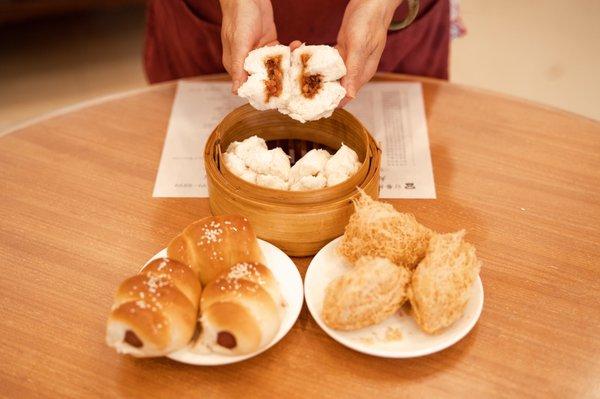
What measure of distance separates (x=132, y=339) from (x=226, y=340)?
0.49 feet

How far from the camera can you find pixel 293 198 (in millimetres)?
1168

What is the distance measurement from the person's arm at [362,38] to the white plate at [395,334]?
0.47 metres

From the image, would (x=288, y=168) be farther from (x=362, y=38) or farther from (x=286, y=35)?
(x=286, y=35)

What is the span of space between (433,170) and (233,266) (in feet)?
2.07

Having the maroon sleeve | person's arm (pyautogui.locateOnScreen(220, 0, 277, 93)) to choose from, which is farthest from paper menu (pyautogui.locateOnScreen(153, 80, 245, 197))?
person's arm (pyautogui.locateOnScreen(220, 0, 277, 93))

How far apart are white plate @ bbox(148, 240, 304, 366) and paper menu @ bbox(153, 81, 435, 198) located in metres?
0.32

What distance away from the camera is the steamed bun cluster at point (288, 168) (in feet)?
4.06

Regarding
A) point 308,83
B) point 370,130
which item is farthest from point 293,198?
point 370,130

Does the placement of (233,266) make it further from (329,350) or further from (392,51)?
(392,51)

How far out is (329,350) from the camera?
108 cm

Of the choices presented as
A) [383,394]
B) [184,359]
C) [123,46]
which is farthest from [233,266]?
[123,46]

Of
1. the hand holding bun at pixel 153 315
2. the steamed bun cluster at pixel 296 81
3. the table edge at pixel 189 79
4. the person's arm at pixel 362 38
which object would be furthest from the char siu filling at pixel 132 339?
the table edge at pixel 189 79

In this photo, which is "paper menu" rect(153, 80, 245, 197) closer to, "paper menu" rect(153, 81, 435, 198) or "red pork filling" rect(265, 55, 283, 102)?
"paper menu" rect(153, 81, 435, 198)

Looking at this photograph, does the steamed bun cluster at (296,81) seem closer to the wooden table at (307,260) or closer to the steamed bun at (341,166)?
the steamed bun at (341,166)
